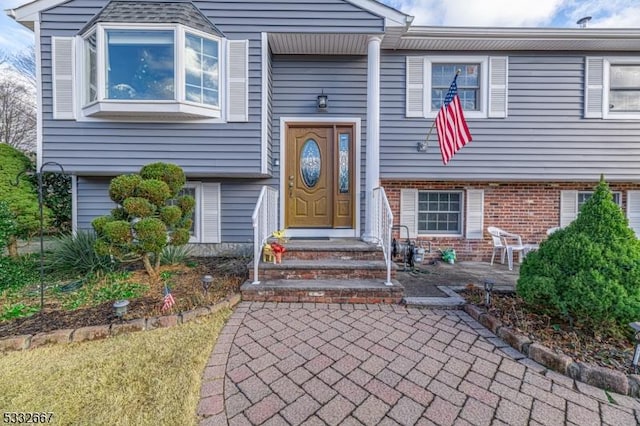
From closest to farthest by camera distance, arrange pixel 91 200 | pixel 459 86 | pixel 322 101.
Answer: pixel 322 101 < pixel 91 200 < pixel 459 86

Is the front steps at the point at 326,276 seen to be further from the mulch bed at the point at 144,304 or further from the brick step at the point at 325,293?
the mulch bed at the point at 144,304

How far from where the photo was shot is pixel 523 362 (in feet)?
7.42

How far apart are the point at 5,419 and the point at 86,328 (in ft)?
3.27

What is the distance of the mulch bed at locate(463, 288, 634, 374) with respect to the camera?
219 centimetres

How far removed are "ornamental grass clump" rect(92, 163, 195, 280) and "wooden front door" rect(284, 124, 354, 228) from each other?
2105mm

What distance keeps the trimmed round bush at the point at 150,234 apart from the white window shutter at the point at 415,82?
4762 millimetres

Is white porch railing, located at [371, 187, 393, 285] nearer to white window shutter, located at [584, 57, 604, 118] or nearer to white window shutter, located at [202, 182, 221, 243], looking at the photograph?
white window shutter, located at [202, 182, 221, 243]

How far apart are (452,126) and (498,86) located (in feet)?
6.93

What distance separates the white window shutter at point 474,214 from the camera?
572cm

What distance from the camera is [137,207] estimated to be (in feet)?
11.4

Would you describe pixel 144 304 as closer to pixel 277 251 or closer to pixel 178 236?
pixel 178 236

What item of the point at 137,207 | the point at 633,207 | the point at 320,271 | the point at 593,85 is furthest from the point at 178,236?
the point at 633,207

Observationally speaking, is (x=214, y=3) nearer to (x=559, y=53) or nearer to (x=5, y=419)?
(x=5, y=419)

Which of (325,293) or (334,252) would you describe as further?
(334,252)
